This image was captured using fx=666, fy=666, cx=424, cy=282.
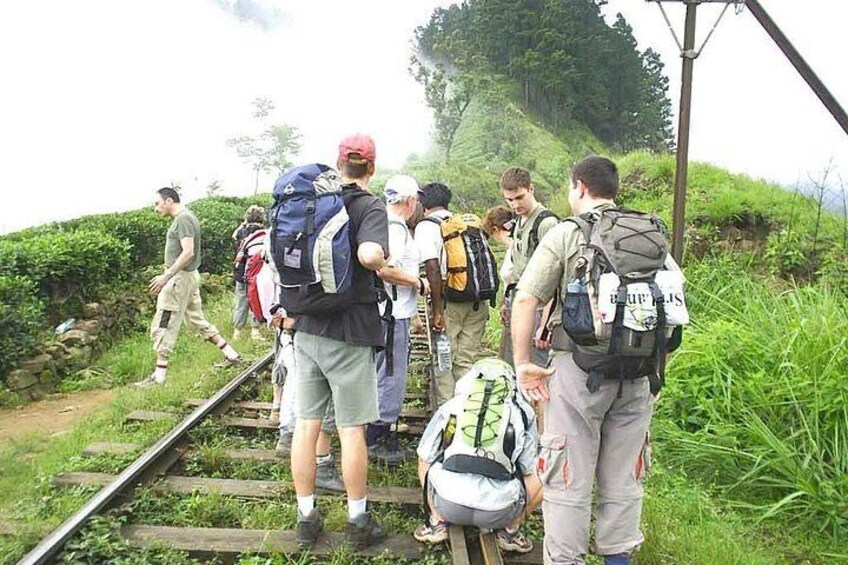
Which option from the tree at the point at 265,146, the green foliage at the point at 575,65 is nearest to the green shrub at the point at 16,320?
the green foliage at the point at 575,65

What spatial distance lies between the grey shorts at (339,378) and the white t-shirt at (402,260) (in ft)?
2.80

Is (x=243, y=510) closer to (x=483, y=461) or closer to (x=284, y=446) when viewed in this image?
(x=284, y=446)

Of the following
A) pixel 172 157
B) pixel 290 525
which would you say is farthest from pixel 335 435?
pixel 172 157

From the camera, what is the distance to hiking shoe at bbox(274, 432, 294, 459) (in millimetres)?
4504

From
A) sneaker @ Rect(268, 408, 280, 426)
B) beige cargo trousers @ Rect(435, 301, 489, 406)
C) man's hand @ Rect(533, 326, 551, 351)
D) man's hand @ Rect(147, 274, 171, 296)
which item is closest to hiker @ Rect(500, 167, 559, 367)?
beige cargo trousers @ Rect(435, 301, 489, 406)

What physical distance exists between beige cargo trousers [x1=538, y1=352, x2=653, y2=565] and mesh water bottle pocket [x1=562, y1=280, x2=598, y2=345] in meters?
0.19

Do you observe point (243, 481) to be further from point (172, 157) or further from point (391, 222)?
point (172, 157)

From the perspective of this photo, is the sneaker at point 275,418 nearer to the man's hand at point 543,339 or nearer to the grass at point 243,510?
the grass at point 243,510

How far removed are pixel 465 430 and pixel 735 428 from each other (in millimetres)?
2551

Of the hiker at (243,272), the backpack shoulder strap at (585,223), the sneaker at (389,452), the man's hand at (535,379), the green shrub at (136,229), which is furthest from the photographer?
the green shrub at (136,229)

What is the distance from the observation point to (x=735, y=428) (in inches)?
186

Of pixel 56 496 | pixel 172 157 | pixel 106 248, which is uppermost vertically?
pixel 172 157

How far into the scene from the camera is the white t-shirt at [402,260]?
4.13 metres

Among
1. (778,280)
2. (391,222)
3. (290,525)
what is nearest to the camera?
(290,525)
